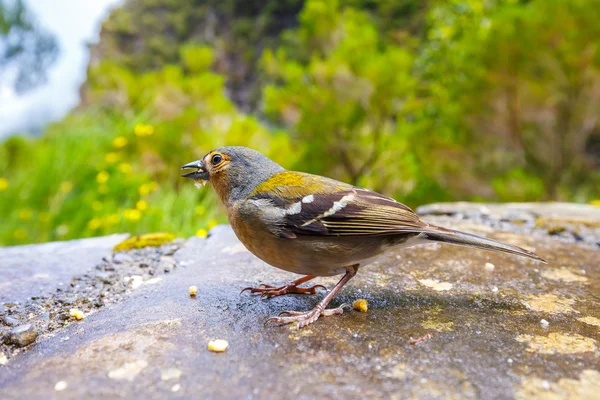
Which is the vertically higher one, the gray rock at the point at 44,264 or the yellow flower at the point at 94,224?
the gray rock at the point at 44,264

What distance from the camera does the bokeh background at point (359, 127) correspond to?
543 cm

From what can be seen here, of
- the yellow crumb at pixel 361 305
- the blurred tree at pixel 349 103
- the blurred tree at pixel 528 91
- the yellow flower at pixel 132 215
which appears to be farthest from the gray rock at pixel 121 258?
the blurred tree at pixel 349 103

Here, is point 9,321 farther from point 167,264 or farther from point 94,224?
point 94,224

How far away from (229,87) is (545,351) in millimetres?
26774

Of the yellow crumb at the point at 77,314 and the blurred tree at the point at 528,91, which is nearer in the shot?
the yellow crumb at the point at 77,314

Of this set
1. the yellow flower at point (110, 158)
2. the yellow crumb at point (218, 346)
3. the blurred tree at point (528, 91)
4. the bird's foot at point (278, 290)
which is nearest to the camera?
the yellow crumb at point (218, 346)

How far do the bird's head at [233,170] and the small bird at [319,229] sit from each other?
0.04 ft

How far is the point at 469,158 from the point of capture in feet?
25.9

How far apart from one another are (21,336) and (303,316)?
1.05 metres

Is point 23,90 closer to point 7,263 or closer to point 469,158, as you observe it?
point 469,158

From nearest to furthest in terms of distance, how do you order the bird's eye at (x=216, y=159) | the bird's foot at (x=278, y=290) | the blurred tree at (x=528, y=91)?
the bird's foot at (x=278, y=290) < the bird's eye at (x=216, y=159) < the blurred tree at (x=528, y=91)

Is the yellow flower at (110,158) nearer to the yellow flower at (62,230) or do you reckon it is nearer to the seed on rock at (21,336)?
the yellow flower at (62,230)

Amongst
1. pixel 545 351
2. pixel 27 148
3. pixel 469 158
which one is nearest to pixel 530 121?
pixel 469 158

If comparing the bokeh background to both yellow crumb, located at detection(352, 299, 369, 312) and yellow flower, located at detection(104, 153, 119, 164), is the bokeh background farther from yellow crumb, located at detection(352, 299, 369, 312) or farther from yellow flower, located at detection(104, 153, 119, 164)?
yellow crumb, located at detection(352, 299, 369, 312)
